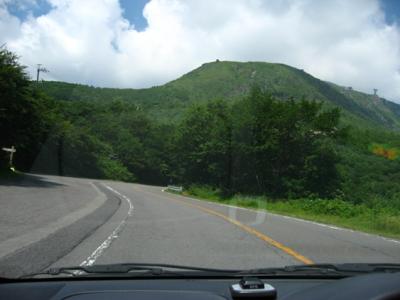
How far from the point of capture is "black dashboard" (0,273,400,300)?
3.00m

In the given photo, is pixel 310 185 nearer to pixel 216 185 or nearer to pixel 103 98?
pixel 216 185

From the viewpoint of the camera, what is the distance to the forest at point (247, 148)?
37.6 metres

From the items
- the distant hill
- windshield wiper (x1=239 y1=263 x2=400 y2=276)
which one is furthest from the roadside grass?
the distant hill

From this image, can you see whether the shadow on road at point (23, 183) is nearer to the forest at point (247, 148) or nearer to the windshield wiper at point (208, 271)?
the forest at point (247, 148)

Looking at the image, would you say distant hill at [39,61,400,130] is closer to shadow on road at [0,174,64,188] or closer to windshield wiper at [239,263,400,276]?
shadow on road at [0,174,64,188]

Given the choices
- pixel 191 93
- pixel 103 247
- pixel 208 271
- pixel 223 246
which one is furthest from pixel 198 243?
pixel 191 93

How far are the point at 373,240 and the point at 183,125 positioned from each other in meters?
54.0

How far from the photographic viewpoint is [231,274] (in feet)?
14.8

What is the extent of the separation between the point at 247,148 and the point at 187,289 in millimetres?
45834

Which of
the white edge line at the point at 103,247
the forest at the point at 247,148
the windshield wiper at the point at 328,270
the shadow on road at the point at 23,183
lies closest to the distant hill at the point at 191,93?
the forest at the point at 247,148

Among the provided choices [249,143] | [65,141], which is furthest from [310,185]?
[65,141]

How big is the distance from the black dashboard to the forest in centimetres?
3216

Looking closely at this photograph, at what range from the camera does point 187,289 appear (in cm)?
386

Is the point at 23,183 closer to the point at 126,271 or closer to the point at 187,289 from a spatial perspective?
the point at 126,271
